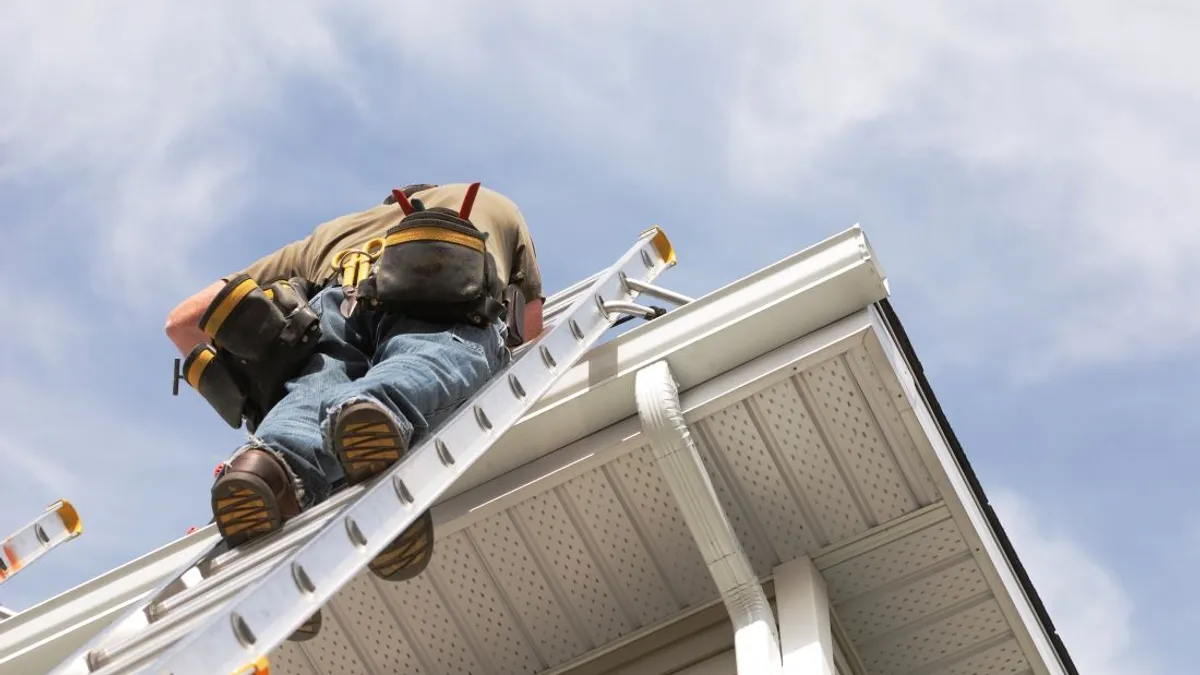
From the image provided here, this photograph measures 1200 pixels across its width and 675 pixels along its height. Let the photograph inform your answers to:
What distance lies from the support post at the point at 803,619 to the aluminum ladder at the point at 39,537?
2829 mm

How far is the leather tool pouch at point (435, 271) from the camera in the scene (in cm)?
430

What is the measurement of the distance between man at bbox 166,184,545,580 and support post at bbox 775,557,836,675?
3.69ft

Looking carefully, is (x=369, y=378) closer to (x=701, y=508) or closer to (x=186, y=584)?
(x=186, y=584)

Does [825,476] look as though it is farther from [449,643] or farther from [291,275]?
[291,275]

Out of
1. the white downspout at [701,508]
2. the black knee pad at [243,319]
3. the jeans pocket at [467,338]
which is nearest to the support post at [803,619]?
the white downspout at [701,508]

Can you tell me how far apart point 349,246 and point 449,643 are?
4.47 feet

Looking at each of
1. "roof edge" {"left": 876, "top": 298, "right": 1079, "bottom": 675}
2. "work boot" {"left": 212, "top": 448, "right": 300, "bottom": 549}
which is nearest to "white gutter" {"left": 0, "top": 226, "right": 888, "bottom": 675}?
"roof edge" {"left": 876, "top": 298, "right": 1079, "bottom": 675}

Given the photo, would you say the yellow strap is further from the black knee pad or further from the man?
the black knee pad

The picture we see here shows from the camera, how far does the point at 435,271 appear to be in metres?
4.30

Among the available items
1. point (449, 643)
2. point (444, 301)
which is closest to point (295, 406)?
point (444, 301)

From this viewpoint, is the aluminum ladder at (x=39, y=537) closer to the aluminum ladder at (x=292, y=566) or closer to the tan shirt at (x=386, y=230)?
the tan shirt at (x=386, y=230)

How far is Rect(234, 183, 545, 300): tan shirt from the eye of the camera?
4.96m

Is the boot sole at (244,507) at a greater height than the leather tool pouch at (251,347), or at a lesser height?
lesser

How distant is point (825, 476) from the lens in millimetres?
4773
